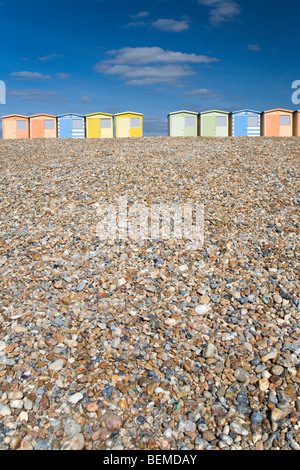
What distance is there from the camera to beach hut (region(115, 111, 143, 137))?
25094 millimetres

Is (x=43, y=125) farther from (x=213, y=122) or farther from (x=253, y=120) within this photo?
(x=253, y=120)

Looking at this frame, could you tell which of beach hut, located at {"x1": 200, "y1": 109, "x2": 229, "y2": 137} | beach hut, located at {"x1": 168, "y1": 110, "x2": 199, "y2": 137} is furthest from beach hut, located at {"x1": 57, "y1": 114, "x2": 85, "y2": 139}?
beach hut, located at {"x1": 200, "y1": 109, "x2": 229, "y2": 137}

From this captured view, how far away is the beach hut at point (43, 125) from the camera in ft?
84.5

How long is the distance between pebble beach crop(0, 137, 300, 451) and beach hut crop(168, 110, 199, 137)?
16799mm

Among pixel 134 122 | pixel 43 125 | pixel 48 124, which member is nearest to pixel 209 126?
pixel 134 122

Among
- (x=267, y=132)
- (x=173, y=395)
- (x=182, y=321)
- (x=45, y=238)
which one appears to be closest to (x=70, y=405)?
(x=173, y=395)

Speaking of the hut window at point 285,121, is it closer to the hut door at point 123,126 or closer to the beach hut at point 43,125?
the hut door at point 123,126

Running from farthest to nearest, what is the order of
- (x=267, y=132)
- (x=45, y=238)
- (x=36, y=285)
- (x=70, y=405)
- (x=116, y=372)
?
(x=267, y=132), (x=45, y=238), (x=36, y=285), (x=116, y=372), (x=70, y=405)

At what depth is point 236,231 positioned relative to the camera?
295 inches

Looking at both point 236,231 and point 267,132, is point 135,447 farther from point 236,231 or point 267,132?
point 267,132

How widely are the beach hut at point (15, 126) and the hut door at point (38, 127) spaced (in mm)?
643

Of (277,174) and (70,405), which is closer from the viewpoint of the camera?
(70,405)
